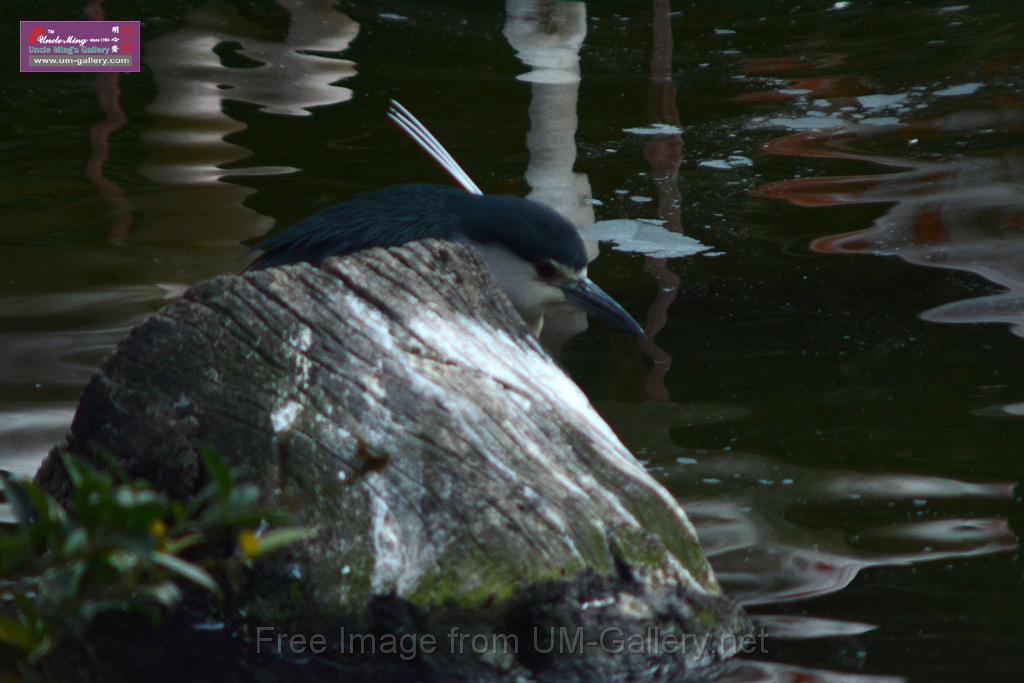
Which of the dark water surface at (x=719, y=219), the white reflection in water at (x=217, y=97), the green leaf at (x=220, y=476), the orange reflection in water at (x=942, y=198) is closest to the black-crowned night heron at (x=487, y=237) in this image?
the dark water surface at (x=719, y=219)

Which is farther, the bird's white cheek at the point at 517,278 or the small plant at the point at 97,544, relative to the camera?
the bird's white cheek at the point at 517,278

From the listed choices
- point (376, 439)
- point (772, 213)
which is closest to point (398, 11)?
point (772, 213)

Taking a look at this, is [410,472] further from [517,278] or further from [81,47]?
[81,47]

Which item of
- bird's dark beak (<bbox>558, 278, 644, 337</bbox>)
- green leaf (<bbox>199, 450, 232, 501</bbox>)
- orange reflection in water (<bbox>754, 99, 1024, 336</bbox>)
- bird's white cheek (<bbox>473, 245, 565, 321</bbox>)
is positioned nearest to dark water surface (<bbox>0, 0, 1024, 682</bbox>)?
orange reflection in water (<bbox>754, 99, 1024, 336</bbox>)

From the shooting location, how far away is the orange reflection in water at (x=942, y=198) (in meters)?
5.04

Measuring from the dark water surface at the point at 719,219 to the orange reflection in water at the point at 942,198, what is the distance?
0.02 meters

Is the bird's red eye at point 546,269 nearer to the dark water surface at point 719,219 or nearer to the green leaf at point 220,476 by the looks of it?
the dark water surface at point 719,219

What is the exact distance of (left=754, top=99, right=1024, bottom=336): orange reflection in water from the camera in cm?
504

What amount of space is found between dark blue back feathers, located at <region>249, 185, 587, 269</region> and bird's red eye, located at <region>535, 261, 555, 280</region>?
2 cm

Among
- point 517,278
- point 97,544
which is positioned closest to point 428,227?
point 517,278

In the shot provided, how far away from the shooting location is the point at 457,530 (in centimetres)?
253

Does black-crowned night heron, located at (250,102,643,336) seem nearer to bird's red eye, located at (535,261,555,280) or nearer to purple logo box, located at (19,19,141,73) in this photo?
bird's red eye, located at (535,261,555,280)

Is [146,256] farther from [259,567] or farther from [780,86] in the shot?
[780,86]

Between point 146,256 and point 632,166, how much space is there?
2.47 meters
